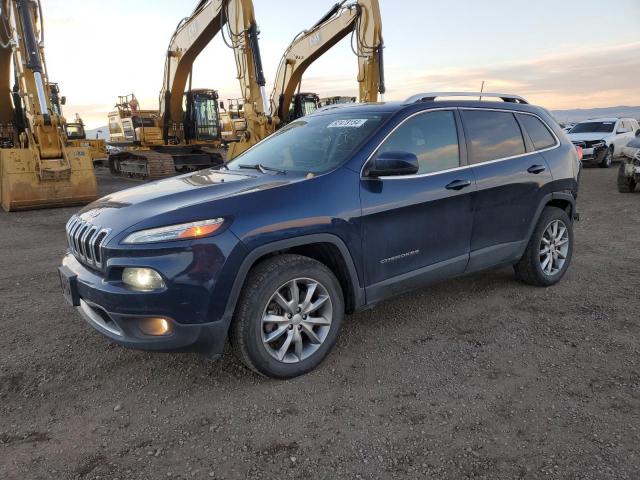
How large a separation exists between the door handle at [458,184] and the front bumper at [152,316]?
6.70 feet

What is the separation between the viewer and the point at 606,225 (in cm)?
784

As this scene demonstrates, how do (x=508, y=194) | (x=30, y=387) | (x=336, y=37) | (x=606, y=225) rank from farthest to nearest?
Answer: (x=336, y=37)
(x=606, y=225)
(x=508, y=194)
(x=30, y=387)

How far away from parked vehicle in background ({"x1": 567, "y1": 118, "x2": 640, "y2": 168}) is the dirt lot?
1492cm

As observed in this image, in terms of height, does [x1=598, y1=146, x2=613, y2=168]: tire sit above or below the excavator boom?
below

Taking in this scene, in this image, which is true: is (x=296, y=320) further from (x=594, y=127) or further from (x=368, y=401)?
(x=594, y=127)

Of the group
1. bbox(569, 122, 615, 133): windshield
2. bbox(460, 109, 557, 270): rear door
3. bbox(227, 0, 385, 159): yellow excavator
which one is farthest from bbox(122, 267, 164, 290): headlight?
bbox(569, 122, 615, 133): windshield

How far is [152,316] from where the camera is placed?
2.74 meters

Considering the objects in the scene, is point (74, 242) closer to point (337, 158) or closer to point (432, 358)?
point (337, 158)

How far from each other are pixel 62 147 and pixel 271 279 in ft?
33.2

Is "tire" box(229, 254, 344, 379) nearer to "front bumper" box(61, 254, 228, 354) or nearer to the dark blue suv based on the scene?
the dark blue suv

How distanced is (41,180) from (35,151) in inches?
25.4

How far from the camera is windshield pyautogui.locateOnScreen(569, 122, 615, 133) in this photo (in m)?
18.3

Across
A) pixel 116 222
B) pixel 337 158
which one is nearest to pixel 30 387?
pixel 116 222

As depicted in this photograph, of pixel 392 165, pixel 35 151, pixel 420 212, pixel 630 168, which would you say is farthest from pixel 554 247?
pixel 35 151
